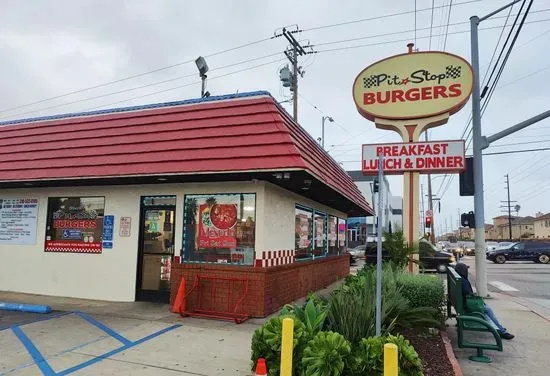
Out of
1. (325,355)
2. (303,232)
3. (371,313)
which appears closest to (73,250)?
(303,232)

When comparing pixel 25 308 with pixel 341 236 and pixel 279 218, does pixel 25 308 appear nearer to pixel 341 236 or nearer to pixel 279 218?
pixel 279 218

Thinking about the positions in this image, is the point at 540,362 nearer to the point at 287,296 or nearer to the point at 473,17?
the point at 287,296

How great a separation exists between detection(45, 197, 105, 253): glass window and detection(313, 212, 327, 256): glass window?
6346 mm

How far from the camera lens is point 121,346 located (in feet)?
21.6

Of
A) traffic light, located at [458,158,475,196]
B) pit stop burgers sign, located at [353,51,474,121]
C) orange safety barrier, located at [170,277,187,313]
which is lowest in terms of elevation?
orange safety barrier, located at [170,277,187,313]

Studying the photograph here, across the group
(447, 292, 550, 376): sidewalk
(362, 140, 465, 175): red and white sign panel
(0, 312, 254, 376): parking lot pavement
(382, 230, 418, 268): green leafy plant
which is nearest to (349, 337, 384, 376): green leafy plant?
(0, 312, 254, 376): parking lot pavement

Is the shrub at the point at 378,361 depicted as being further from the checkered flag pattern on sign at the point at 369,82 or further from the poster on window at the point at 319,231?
the poster on window at the point at 319,231

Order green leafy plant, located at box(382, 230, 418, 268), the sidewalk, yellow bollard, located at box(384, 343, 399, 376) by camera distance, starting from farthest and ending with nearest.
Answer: green leafy plant, located at box(382, 230, 418, 268)
the sidewalk
yellow bollard, located at box(384, 343, 399, 376)

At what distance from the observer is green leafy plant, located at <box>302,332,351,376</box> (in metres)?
4.47

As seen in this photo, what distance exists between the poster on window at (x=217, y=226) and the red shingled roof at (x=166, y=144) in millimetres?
1334

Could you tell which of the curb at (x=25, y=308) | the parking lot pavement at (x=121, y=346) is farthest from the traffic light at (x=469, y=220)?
the curb at (x=25, y=308)

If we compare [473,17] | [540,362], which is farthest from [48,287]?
[473,17]

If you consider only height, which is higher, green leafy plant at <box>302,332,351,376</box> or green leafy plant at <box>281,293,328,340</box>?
green leafy plant at <box>281,293,328,340</box>

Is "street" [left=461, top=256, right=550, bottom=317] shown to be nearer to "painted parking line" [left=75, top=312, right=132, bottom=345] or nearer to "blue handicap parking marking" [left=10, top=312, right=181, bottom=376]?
"blue handicap parking marking" [left=10, top=312, right=181, bottom=376]
